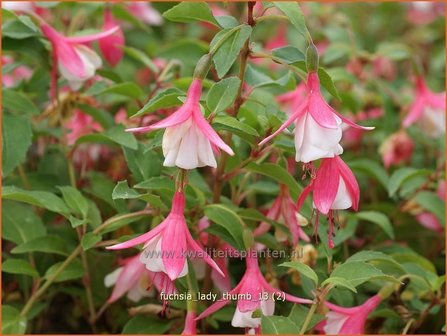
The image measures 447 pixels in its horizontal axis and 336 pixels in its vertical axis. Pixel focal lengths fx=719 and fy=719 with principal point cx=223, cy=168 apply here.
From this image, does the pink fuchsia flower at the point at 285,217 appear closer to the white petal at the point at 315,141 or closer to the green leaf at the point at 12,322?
the white petal at the point at 315,141

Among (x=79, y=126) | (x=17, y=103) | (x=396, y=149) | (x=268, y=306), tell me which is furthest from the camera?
(x=396, y=149)

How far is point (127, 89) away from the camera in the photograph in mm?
1001

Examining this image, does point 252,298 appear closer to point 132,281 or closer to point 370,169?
point 132,281

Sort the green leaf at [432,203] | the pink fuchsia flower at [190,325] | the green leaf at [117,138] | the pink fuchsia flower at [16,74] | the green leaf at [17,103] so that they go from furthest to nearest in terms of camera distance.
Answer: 1. the pink fuchsia flower at [16,74]
2. the green leaf at [432,203]
3. the green leaf at [17,103]
4. the green leaf at [117,138]
5. the pink fuchsia flower at [190,325]

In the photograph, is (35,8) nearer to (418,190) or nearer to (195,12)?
(195,12)

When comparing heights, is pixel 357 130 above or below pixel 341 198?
below

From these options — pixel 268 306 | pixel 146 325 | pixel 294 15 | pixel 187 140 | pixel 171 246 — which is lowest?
pixel 146 325

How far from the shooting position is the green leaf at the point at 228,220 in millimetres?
833

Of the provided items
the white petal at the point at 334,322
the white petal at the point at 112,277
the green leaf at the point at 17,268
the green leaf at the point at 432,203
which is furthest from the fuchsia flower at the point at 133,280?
the green leaf at the point at 432,203

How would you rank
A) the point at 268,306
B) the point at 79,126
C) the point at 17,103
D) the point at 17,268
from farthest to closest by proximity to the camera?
the point at 79,126 < the point at 17,103 < the point at 17,268 < the point at 268,306

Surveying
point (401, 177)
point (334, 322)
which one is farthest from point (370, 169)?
point (334, 322)

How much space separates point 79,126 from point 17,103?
5.0 inches

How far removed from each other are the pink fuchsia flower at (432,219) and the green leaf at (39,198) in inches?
23.3

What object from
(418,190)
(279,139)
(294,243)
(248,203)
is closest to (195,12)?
(279,139)
